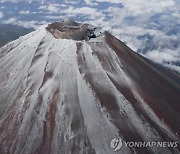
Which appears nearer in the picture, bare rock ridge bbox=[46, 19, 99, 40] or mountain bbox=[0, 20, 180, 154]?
mountain bbox=[0, 20, 180, 154]

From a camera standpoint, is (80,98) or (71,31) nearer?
(80,98)

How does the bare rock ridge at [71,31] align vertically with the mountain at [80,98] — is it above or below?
above

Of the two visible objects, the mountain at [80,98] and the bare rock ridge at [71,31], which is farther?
the bare rock ridge at [71,31]

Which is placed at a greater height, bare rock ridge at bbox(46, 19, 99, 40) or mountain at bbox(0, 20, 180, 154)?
bare rock ridge at bbox(46, 19, 99, 40)

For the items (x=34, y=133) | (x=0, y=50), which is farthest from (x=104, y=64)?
(x=0, y=50)

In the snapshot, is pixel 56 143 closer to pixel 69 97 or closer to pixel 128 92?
pixel 69 97

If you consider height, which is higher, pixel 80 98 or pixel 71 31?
pixel 71 31
